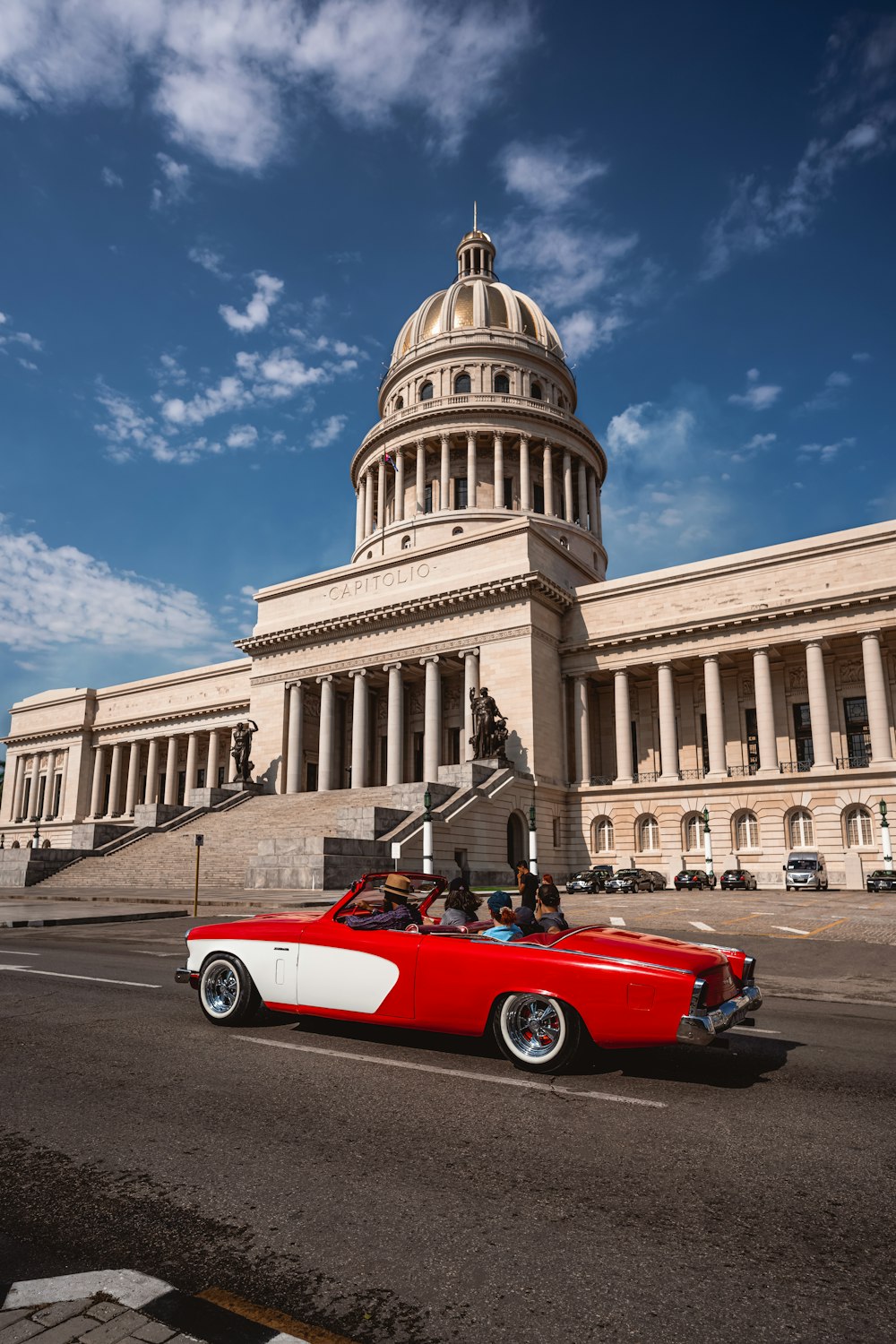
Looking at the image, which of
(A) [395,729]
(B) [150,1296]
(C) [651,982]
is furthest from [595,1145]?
(A) [395,729]

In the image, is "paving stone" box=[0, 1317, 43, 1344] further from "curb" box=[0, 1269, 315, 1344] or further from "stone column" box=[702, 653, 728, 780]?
"stone column" box=[702, 653, 728, 780]

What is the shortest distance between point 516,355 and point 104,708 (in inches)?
1699

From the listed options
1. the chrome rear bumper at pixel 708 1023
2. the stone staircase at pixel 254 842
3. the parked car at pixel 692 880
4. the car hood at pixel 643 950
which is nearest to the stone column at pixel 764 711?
the parked car at pixel 692 880

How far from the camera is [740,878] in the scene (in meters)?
35.9

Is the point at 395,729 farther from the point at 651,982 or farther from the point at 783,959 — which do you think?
→ the point at 651,982

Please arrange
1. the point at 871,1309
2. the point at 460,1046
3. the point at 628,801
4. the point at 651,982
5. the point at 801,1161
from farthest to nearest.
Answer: the point at 628,801 < the point at 460,1046 < the point at 651,982 < the point at 801,1161 < the point at 871,1309

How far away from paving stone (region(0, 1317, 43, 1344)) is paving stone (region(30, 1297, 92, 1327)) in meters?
0.03

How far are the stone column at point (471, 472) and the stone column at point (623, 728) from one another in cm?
2081

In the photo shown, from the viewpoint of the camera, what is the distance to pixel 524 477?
2381 inches

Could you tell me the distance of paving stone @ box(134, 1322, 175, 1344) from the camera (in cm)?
263

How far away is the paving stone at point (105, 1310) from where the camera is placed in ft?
9.04

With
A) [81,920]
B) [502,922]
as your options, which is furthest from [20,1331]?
[81,920]

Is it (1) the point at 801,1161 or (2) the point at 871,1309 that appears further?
(1) the point at 801,1161

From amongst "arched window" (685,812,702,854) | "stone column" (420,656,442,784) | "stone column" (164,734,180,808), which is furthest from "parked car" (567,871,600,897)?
"stone column" (164,734,180,808)
